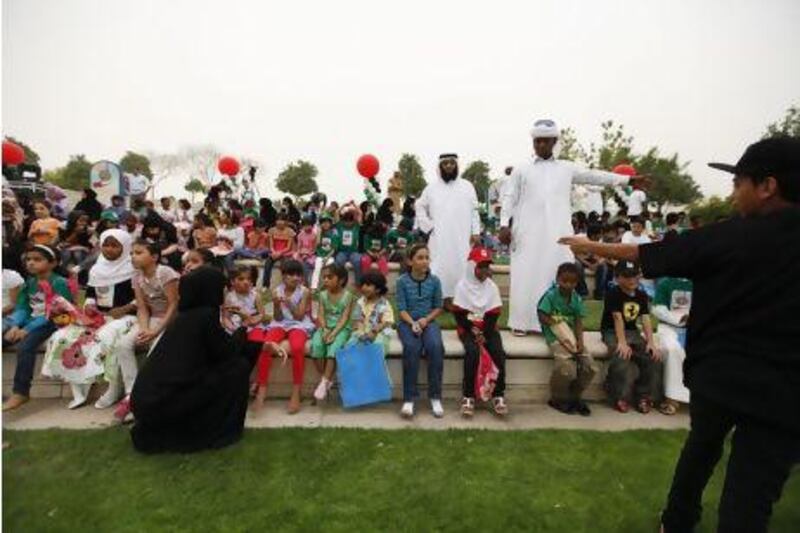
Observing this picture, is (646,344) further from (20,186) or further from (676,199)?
(676,199)

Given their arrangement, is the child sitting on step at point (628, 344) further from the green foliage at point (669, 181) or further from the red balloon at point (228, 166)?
the green foliage at point (669, 181)

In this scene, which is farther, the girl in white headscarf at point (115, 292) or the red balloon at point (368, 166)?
the red balloon at point (368, 166)

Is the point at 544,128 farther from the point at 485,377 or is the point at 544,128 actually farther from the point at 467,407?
the point at 467,407

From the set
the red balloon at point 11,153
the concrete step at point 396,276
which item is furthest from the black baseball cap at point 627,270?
the red balloon at point 11,153

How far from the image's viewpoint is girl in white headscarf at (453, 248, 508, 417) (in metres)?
4.33

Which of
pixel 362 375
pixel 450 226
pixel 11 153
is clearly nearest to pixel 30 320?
pixel 362 375

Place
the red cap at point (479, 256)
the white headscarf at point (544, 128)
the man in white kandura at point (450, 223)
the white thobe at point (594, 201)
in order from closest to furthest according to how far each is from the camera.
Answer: the red cap at point (479, 256), the white headscarf at point (544, 128), the man in white kandura at point (450, 223), the white thobe at point (594, 201)

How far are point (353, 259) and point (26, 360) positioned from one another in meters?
4.73

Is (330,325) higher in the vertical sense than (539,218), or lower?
lower

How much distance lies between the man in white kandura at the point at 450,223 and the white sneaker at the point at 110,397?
11.9 ft

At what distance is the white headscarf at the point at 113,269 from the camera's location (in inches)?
189

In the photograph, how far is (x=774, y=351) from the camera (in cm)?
192

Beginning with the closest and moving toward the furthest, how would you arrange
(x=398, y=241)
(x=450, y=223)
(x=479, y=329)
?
(x=479, y=329)
(x=450, y=223)
(x=398, y=241)

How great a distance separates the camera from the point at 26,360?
14.8ft
